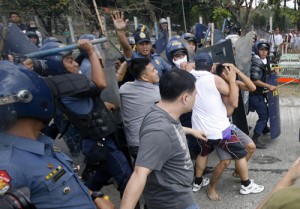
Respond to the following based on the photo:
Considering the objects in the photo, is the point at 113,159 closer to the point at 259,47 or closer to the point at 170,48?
the point at 170,48

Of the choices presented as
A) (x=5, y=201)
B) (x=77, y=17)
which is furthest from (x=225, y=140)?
(x=77, y=17)

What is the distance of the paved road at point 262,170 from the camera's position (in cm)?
334

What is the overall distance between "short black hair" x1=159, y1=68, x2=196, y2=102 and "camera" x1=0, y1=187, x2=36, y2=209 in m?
1.06

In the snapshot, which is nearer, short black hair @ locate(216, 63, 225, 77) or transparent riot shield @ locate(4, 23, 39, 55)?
transparent riot shield @ locate(4, 23, 39, 55)

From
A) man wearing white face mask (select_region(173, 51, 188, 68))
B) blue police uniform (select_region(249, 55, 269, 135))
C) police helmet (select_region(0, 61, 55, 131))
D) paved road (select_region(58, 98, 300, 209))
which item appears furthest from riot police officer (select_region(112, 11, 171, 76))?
police helmet (select_region(0, 61, 55, 131))

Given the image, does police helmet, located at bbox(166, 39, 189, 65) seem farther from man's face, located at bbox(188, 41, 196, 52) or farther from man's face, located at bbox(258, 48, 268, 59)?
man's face, located at bbox(258, 48, 268, 59)

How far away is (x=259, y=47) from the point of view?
15.3 feet

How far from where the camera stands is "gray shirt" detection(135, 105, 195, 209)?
5.82 ft

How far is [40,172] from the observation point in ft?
4.20

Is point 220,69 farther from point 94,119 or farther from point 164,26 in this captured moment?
point 164,26

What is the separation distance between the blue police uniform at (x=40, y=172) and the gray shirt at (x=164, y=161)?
0.49 meters

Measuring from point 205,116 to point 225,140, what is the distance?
1.04 ft

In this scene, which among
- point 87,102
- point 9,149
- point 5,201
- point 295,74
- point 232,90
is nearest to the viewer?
point 5,201

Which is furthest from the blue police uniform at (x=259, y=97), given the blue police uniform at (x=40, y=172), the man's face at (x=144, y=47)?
the blue police uniform at (x=40, y=172)
